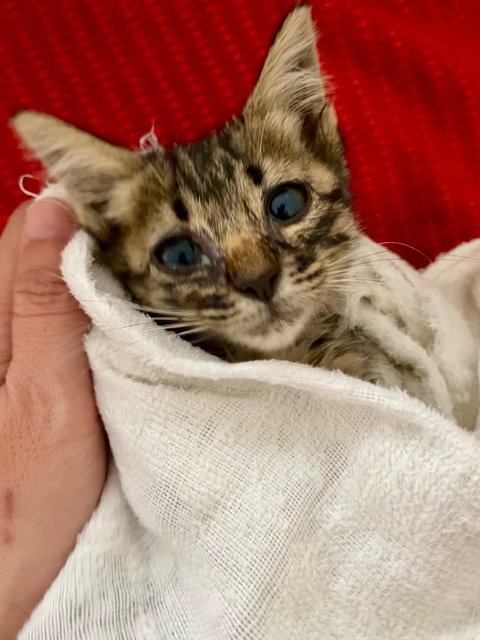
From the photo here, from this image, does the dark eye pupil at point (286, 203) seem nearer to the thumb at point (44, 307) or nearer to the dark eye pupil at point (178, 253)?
the dark eye pupil at point (178, 253)

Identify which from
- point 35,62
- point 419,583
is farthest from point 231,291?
point 35,62

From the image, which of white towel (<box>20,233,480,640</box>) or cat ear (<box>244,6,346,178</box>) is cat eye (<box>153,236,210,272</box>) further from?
cat ear (<box>244,6,346,178</box>)

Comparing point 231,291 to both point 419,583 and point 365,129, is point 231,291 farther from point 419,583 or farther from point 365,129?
point 365,129

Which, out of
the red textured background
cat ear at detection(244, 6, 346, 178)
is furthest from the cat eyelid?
the red textured background

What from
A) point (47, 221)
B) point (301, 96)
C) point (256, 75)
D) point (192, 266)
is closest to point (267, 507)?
point (192, 266)

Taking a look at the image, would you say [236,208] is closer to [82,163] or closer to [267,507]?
[82,163]

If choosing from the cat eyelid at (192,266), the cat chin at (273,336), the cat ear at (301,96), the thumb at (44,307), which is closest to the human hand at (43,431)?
the thumb at (44,307)
